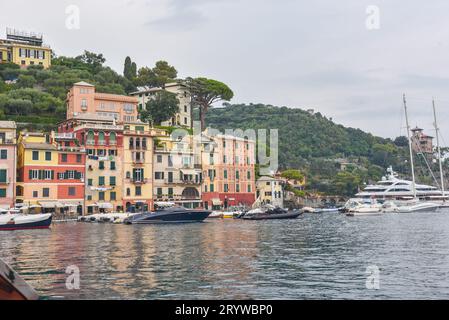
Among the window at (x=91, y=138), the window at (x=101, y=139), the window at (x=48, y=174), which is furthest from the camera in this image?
the window at (x=101, y=139)

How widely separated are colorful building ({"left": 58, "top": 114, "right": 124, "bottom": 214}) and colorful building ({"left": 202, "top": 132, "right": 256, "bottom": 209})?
14261 mm

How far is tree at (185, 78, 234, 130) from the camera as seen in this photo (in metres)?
96.3

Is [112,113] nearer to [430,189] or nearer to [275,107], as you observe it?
[430,189]

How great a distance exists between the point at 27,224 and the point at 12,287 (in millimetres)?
44704

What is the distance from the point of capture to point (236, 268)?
65.9ft

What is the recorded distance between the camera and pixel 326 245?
30.2m

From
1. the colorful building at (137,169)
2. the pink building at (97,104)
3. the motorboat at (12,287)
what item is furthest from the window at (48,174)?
the motorboat at (12,287)

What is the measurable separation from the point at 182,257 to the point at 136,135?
4927cm

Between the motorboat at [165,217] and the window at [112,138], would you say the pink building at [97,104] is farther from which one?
the motorboat at [165,217]

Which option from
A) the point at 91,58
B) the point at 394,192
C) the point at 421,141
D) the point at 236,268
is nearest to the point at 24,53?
the point at 91,58

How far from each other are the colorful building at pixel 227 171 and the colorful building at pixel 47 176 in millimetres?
20257

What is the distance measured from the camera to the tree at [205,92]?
96.3m

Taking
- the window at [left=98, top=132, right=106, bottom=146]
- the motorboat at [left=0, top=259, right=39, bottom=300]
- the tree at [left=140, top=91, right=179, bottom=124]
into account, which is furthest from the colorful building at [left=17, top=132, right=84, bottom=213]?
the motorboat at [left=0, top=259, right=39, bottom=300]
